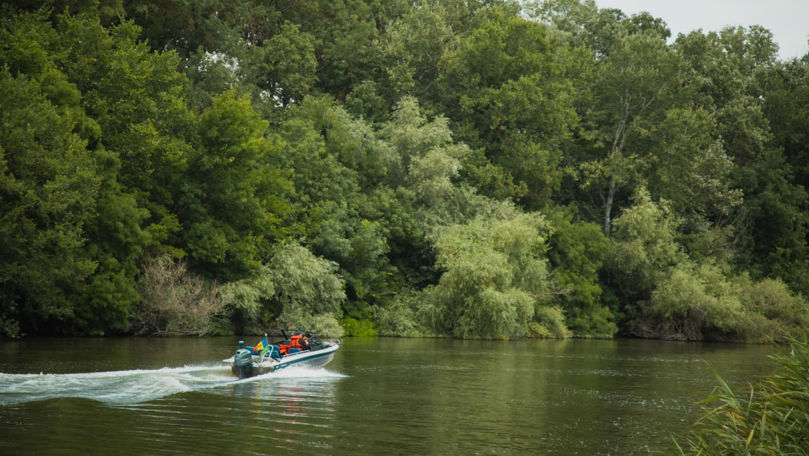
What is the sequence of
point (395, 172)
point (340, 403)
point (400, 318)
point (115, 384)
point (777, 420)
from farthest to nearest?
point (395, 172) < point (400, 318) < point (115, 384) < point (340, 403) < point (777, 420)

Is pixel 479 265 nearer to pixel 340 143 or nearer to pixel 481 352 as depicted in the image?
pixel 481 352

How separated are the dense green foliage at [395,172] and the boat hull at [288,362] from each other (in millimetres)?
12206

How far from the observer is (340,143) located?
196 ft

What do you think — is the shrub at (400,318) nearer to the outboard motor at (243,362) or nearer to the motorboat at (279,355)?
the motorboat at (279,355)

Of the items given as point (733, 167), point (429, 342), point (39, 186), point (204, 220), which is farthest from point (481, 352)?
point (733, 167)

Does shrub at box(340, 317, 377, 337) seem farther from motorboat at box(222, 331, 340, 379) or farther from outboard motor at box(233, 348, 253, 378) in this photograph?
outboard motor at box(233, 348, 253, 378)

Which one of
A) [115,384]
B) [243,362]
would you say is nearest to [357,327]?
[243,362]

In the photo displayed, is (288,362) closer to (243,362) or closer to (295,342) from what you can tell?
(295,342)

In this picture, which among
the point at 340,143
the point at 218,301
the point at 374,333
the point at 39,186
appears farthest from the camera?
the point at 340,143

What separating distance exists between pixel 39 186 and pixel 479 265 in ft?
84.5

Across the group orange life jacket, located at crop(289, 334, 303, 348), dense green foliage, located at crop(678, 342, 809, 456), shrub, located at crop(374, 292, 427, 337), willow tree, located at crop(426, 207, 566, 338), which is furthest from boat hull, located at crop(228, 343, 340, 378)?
shrub, located at crop(374, 292, 427, 337)

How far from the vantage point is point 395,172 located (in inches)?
2470

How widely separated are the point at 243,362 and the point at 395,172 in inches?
1421

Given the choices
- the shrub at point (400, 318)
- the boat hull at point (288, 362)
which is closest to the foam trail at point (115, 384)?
the boat hull at point (288, 362)
